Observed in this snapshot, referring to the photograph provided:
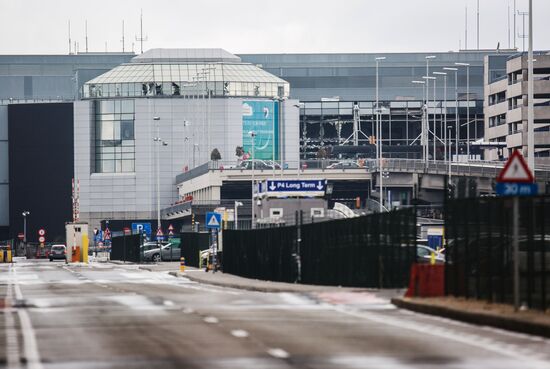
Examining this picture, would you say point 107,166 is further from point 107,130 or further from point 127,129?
point 127,129

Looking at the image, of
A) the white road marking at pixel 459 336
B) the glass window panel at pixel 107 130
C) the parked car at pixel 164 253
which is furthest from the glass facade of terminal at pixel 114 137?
the white road marking at pixel 459 336

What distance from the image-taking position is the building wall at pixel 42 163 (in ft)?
573

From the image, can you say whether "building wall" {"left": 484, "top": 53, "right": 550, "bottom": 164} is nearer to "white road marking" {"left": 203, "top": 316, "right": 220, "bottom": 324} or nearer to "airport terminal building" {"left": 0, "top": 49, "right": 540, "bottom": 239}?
"airport terminal building" {"left": 0, "top": 49, "right": 540, "bottom": 239}

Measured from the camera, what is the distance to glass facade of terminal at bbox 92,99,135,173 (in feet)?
568

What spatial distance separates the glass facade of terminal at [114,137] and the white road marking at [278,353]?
6066 inches

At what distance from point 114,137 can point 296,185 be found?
10766 cm

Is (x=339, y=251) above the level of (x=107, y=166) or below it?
below

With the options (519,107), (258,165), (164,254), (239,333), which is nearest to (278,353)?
(239,333)

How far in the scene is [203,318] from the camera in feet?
86.9

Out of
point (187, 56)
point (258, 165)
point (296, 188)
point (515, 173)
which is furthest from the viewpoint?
point (187, 56)

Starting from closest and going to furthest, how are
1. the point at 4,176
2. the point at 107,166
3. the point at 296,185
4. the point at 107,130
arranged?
1. the point at 296,185
2. the point at 107,130
3. the point at 107,166
4. the point at 4,176

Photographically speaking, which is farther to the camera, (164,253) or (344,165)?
(344,165)

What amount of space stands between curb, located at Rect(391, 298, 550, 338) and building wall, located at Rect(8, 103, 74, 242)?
5789 inches

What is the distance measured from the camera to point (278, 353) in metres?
19.1
